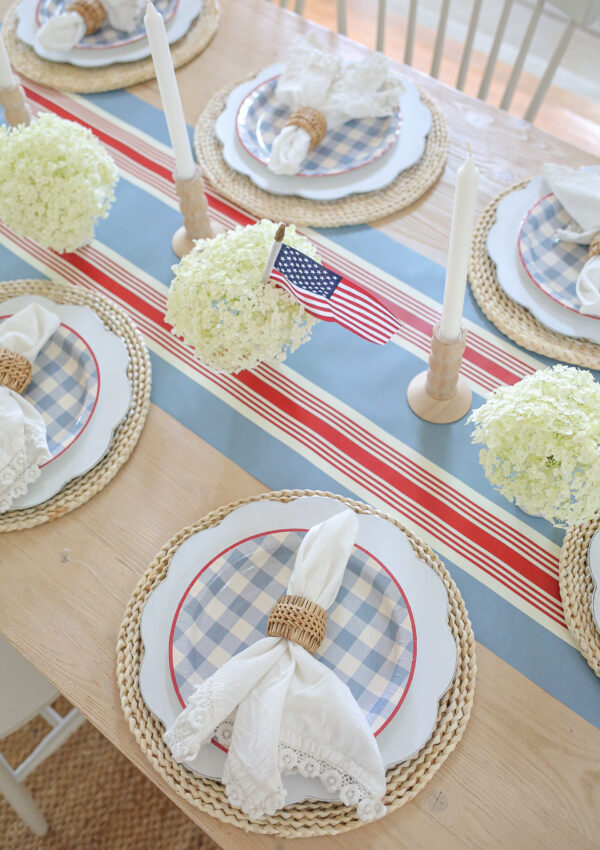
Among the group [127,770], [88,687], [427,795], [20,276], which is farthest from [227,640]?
[127,770]

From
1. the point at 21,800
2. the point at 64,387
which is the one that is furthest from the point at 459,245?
the point at 21,800

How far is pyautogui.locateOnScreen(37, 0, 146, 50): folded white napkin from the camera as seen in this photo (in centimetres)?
145

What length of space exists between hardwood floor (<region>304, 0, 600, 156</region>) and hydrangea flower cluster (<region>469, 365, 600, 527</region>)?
2.04 m

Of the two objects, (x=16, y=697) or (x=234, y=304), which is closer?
(x=234, y=304)

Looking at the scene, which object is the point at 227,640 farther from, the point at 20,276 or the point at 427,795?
the point at 20,276

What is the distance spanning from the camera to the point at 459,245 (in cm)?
85

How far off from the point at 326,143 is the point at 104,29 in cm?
60

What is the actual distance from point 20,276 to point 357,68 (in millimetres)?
692

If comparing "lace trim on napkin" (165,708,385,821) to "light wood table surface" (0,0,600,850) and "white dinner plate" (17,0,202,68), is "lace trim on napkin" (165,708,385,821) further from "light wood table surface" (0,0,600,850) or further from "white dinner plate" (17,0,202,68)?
"white dinner plate" (17,0,202,68)

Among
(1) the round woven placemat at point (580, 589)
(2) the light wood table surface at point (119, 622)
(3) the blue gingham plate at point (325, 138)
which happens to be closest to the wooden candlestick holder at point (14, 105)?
(3) the blue gingham plate at point (325, 138)

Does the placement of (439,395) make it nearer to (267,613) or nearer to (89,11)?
(267,613)

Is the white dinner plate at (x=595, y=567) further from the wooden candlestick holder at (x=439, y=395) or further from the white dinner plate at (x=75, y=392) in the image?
the white dinner plate at (x=75, y=392)

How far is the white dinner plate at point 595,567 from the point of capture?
0.87 meters

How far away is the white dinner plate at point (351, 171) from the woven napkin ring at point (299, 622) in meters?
0.72
